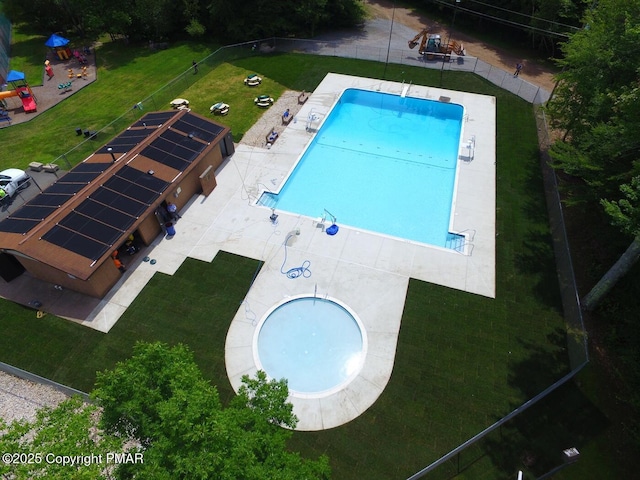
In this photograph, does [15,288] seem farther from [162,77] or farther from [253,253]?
[162,77]

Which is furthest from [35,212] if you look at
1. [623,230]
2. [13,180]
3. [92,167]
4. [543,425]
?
[623,230]

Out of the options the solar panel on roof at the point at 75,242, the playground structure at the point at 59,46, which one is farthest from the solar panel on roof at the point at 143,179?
the playground structure at the point at 59,46


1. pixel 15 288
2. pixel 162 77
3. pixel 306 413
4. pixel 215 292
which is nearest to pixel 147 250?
pixel 215 292

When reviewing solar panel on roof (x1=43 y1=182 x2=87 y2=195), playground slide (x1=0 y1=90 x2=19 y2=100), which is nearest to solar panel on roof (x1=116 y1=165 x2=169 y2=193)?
solar panel on roof (x1=43 y1=182 x2=87 y2=195)

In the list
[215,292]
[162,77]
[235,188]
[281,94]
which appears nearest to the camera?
[215,292]

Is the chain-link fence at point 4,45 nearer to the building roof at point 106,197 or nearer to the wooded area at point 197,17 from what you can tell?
the wooded area at point 197,17

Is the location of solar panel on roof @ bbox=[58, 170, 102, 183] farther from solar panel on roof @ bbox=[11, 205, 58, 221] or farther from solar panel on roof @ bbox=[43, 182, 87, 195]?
solar panel on roof @ bbox=[11, 205, 58, 221]

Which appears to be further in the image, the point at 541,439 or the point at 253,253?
the point at 253,253
